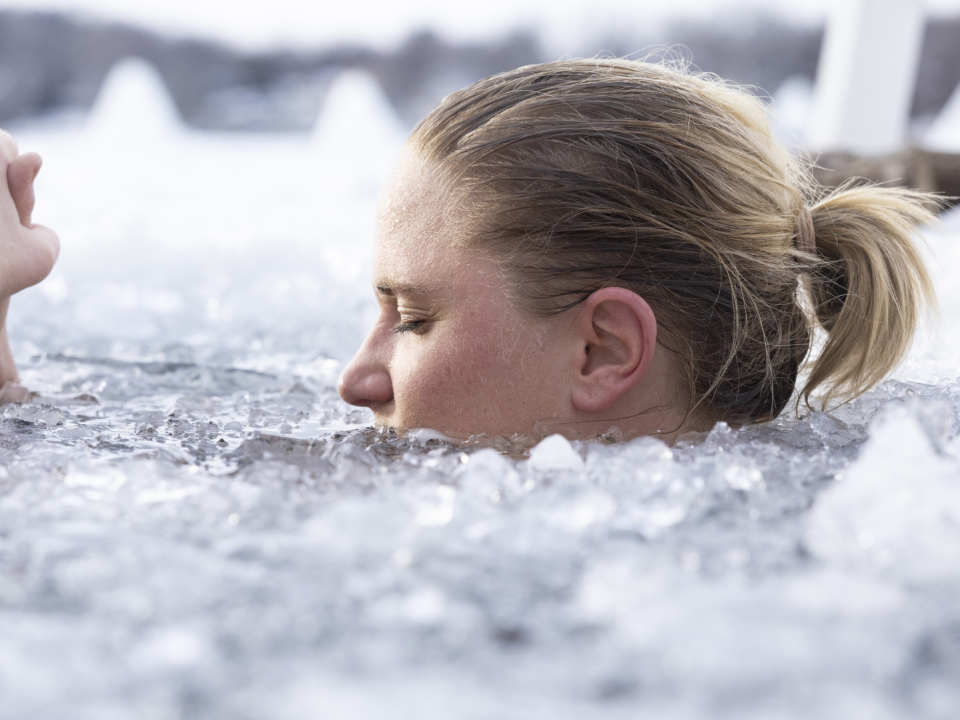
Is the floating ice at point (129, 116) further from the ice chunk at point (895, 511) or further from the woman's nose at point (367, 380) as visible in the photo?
the ice chunk at point (895, 511)

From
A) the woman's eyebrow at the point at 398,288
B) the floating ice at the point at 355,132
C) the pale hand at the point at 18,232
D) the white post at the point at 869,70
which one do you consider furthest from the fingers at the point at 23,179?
the floating ice at the point at 355,132

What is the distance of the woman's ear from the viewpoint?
1.27m

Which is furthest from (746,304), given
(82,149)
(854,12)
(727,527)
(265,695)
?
(82,149)

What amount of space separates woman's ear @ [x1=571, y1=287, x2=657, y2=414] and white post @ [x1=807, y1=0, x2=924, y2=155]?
410 centimetres

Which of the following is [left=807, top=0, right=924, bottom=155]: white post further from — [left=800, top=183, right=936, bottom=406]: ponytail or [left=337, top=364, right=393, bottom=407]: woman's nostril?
[left=337, top=364, right=393, bottom=407]: woman's nostril

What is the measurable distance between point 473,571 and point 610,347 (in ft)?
1.98

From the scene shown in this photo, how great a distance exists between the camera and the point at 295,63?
421 inches

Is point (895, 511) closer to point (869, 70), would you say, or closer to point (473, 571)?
point (473, 571)

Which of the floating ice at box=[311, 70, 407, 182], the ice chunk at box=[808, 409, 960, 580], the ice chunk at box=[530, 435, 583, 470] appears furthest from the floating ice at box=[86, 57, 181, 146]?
the ice chunk at box=[808, 409, 960, 580]

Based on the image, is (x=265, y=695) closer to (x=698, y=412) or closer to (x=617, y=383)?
(x=617, y=383)

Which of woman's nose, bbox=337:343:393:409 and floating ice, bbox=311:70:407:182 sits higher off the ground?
floating ice, bbox=311:70:407:182

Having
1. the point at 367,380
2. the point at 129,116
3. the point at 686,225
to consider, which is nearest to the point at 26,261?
the point at 367,380

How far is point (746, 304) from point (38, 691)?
1065 mm

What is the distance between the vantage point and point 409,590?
0.72m
